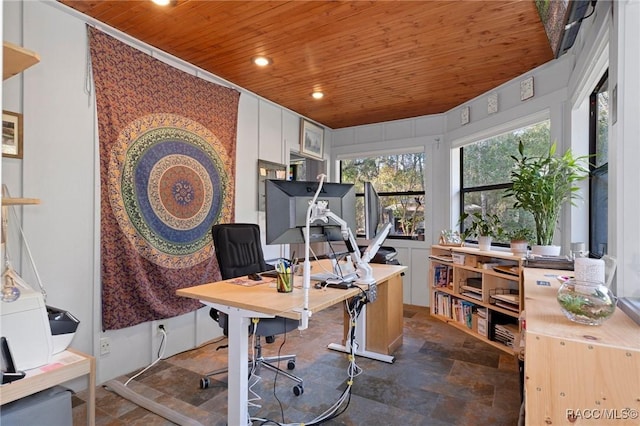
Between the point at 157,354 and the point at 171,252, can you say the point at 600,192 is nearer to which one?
the point at 171,252

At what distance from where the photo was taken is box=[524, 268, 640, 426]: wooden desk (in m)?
0.96

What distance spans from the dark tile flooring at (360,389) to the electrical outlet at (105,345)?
Answer: 9.2 inches

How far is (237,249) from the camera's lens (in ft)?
8.58

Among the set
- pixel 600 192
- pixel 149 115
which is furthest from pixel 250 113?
pixel 600 192

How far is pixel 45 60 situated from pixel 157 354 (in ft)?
7.26

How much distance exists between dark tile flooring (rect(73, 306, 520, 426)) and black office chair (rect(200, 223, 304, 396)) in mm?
70

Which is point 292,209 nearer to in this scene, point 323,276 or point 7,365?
point 323,276

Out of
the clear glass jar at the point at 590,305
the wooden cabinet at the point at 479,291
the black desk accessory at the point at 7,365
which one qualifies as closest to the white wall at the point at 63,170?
the black desk accessory at the point at 7,365

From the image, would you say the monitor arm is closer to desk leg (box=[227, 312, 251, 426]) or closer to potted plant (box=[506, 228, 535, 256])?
desk leg (box=[227, 312, 251, 426])

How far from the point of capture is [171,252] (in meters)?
2.81

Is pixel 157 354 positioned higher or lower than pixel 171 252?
lower

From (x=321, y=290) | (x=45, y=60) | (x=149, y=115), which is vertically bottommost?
(x=321, y=290)

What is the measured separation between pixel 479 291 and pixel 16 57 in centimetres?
378

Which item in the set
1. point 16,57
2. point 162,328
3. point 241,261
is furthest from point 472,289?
point 16,57
